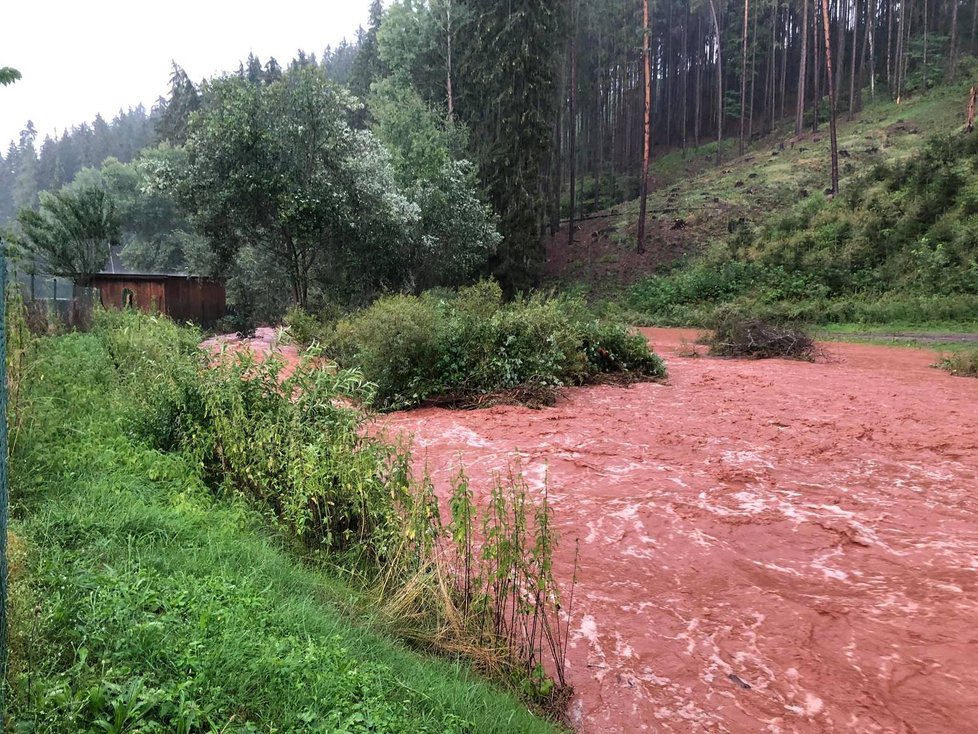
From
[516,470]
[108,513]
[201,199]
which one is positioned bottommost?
[516,470]

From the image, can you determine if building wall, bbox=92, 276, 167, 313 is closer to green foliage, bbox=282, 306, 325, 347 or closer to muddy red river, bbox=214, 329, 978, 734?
green foliage, bbox=282, 306, 325, 347

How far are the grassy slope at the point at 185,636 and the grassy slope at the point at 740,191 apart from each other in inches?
1052

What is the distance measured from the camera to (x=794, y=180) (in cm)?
3119

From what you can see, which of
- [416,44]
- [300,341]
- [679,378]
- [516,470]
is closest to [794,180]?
[416,44]

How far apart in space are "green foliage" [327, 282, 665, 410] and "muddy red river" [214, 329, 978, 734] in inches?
38.9

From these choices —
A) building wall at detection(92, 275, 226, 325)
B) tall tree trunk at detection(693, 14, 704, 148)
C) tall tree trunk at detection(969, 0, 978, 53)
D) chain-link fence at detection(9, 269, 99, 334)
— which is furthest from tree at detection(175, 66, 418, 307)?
tall tree trunk at detection(969, 0, 978, 53)

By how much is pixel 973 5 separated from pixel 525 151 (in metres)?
38.3

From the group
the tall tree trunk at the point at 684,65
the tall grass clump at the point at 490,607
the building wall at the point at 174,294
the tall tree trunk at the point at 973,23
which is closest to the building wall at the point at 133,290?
the building wall at the point at 174,294

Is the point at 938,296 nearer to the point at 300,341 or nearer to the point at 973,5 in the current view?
the point at 300,341

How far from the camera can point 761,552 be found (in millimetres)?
4746

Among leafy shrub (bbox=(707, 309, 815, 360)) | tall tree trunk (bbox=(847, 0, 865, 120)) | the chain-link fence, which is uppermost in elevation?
tall tree trunk (bbox=(847, 0, 865, 120))

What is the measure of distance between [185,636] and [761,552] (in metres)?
4.01

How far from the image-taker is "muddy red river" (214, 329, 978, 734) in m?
3.18

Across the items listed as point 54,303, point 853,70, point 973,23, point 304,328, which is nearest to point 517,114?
point 304,328
